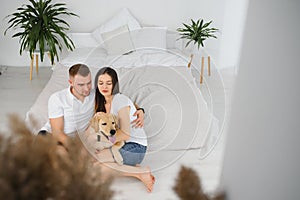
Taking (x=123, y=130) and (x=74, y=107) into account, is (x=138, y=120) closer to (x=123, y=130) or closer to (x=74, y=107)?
(x=123, y=130)

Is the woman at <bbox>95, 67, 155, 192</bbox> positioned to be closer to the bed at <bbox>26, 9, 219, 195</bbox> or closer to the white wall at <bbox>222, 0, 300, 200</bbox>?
the bed at <bbox>26, 9, 219, 195</bbox>

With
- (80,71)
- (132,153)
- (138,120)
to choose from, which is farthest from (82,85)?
(132,153)

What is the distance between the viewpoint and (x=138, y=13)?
4.48 meters

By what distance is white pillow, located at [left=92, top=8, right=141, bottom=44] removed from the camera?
432cm

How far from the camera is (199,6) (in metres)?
4.48

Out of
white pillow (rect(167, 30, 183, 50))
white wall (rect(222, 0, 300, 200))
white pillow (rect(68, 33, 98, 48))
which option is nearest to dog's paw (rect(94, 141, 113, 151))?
white wall (rect(222, 0, 300, 200))

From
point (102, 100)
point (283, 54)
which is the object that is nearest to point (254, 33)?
point (283, 54)

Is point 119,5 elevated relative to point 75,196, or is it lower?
elevated

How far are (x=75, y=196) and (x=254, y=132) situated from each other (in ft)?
1.03

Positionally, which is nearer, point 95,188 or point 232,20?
point 95,188

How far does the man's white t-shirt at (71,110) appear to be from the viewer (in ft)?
6.78

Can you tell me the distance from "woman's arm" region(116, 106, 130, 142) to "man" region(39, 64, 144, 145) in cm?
7

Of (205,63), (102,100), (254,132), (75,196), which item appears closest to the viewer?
(75,196)

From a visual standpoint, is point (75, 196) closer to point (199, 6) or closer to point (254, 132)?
point (254, 132)
